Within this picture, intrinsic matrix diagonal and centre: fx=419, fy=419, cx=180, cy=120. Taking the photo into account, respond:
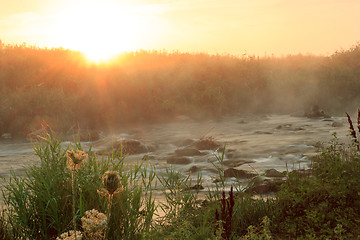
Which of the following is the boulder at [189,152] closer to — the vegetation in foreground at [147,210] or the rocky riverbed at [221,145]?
the rocky riverbed at [221,145]

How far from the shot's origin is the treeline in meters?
18.0

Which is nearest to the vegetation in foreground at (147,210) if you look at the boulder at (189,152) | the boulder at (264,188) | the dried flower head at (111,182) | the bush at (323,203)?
the bush at (323,203)

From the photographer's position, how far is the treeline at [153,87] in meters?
18.0

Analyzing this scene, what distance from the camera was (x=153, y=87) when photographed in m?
20.4

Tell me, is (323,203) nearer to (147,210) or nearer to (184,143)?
(147,210)

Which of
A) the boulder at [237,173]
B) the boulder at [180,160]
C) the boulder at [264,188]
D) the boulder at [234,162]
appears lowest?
the boulder at [234,162]

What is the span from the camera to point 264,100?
22.2m

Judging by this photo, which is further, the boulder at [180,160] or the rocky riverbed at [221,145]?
the boulder at [180,160]

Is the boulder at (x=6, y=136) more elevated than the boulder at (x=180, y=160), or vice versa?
the boulder at (x=6, y=136)

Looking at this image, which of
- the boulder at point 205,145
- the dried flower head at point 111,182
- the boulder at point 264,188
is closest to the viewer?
the dried flower head at point 111,182

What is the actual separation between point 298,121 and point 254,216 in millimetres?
13727

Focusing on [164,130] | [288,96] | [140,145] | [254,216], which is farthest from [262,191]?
[288,96]

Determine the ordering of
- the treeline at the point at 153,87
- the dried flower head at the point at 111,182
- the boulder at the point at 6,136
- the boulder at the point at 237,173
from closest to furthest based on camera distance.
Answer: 1. the dried flower head at the point at 111,182
2. the boulder at the point at 237,173
3. the boulder at the point at 6,136
4. the treeline at the point at 153,87

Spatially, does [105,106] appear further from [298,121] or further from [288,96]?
[288,96]
